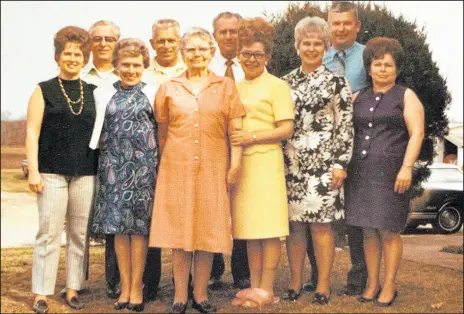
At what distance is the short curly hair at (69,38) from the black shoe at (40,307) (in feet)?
5.94

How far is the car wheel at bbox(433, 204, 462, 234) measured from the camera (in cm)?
1262

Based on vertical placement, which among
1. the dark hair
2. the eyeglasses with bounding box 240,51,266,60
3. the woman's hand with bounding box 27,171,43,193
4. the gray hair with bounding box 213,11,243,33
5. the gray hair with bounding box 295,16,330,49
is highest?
the gray hair with bounding box 213,11,243,33

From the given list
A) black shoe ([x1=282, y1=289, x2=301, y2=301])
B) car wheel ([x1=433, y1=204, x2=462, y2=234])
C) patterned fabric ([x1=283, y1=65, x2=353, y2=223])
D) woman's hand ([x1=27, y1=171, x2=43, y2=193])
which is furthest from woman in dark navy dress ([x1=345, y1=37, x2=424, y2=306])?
car wheel ([x1=433, y1=204, x2=462, y2=234])

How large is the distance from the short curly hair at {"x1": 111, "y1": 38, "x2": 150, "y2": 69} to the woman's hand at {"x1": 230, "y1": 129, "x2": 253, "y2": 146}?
2.86 feet

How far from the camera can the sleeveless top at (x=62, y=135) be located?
204 inches

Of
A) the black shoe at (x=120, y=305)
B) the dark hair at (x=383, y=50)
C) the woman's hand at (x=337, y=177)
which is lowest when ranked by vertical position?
the black shoe at (x=120, y=305)

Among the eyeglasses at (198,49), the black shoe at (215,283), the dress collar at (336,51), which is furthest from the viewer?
the black shoe at (215,283)

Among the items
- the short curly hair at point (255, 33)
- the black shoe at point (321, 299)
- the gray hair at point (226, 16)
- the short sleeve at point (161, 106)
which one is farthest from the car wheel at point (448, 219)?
the short sleeve at point (161, 106)

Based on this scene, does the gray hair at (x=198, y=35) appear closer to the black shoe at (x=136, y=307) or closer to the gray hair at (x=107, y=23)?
the gray hair at (x=107, y=23)

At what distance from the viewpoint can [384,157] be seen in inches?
208

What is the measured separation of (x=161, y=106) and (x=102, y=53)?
1051mm

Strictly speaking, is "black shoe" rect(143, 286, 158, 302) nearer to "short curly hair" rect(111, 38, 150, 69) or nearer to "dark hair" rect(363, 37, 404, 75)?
"short curly hair" rect(111, 38, 150, 69)

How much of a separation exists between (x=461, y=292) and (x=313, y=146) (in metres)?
2.00

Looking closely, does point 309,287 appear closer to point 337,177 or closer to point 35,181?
point 337,177
